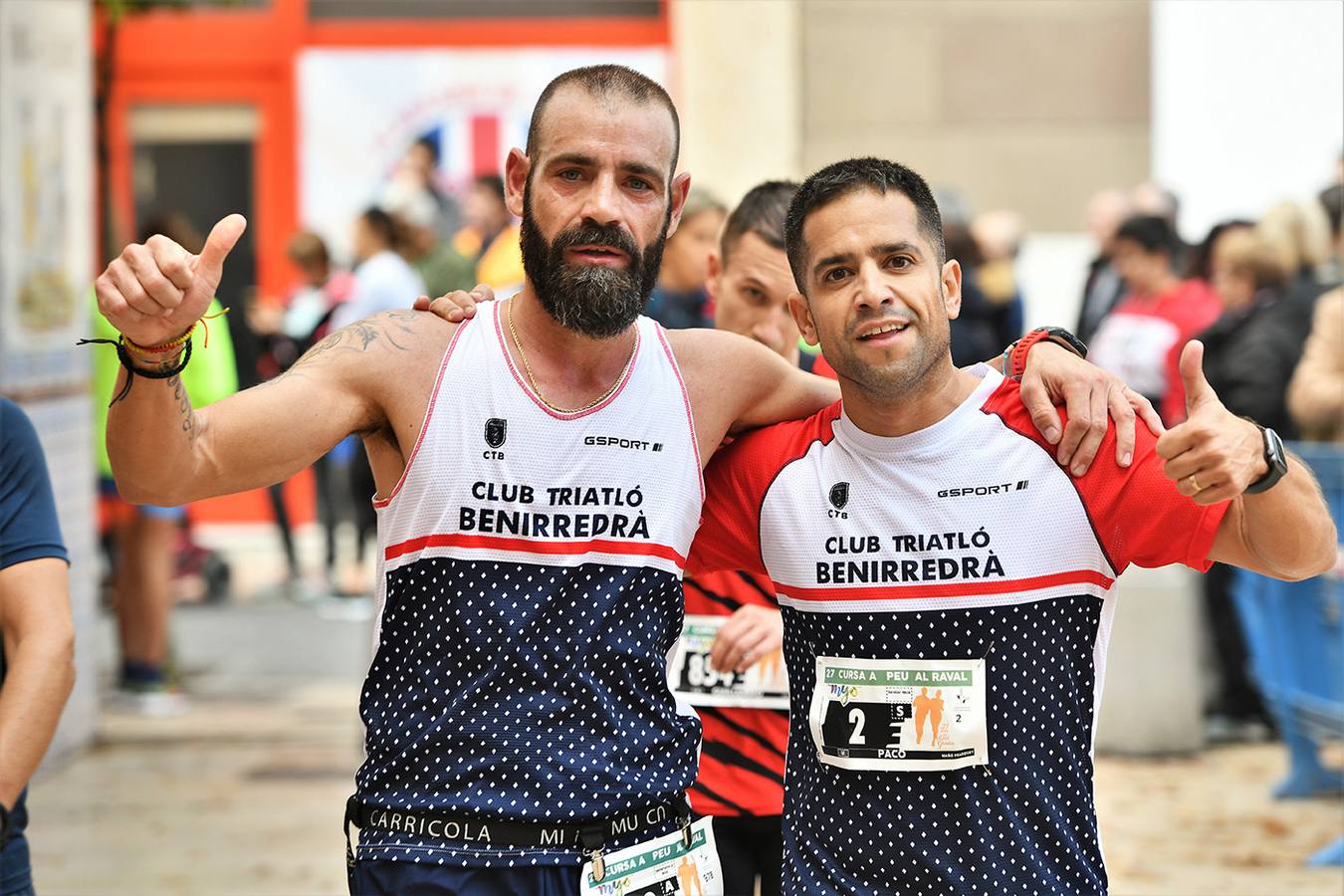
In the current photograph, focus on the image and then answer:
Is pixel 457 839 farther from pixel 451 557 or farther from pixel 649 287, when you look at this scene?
pixel 649 287

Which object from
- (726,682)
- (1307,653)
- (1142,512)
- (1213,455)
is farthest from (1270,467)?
(1307,653)

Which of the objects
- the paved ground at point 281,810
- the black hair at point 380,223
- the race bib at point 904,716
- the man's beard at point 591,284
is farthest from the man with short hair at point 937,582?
the black hair at point 380,223

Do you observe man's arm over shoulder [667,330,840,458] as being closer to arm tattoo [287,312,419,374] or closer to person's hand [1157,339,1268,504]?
arm tattoo [287,312,419,374]

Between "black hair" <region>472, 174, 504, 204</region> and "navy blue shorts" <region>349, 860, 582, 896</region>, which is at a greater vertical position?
"black hair" <region>472, 174, 504, 204</region>

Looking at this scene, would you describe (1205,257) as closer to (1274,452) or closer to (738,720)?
(738,720)

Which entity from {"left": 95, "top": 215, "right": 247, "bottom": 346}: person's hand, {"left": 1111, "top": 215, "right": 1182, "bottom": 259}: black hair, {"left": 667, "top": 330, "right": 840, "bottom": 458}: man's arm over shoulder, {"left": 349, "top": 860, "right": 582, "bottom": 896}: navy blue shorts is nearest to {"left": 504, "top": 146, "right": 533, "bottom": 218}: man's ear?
{"left": 667, "top": 330, "right": 840, "bottom": 458}: man's arm over shoulder

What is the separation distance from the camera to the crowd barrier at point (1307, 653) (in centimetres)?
659

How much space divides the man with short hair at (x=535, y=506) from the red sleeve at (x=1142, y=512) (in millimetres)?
60

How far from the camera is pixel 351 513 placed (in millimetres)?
14086

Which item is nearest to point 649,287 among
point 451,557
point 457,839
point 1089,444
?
point 451,557

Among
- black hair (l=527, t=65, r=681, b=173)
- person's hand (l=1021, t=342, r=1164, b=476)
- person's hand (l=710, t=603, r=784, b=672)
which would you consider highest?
black hair (l=527, t=65, r=681, b=173)

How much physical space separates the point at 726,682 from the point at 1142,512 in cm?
123

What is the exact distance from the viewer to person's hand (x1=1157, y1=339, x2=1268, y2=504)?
265 centimetres

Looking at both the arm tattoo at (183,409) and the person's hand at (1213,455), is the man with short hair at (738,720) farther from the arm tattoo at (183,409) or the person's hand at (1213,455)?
the arm tattoo at (183,409)
